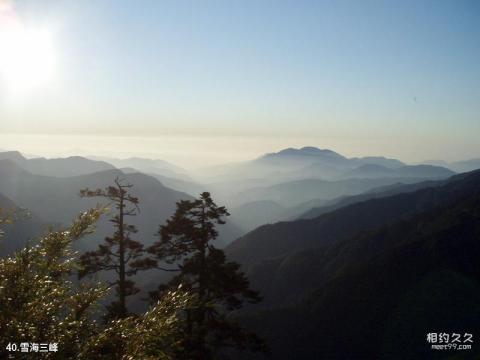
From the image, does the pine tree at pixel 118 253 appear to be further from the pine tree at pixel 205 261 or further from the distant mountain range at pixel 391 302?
the distant mountain range at pixel 391 302

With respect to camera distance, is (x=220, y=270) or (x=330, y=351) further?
(x=330, y=351)

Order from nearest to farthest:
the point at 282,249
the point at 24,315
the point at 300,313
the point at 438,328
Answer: the point at 24,315 → the point at 438,328 → the point at 300,313 → the point at 282,249

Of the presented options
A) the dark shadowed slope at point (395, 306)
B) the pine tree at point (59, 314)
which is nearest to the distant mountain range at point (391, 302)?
the dark shadowed slope at point (395, 306)

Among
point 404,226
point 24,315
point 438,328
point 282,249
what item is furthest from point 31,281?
point 282,249

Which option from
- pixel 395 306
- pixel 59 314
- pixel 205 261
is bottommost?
pixel 395 306

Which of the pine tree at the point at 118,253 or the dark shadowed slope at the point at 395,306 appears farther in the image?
the dark shadowed slope at the point at 395,306

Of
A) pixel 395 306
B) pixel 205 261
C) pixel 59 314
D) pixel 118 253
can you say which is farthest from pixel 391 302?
pixel 59 314

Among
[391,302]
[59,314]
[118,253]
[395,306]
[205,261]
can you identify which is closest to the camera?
[59,314]

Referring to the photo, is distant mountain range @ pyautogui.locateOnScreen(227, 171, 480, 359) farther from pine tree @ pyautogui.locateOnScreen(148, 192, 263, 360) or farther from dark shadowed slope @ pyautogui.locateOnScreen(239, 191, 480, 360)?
pine tree @ pyautogui.locateOnScreen(148, 192, 263, 360)

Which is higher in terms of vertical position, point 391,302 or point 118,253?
point 118,253

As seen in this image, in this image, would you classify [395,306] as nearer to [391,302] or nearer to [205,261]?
[391,302]

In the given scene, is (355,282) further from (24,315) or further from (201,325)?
(24,315)

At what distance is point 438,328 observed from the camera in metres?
61.4

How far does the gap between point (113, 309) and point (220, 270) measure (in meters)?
6.06
